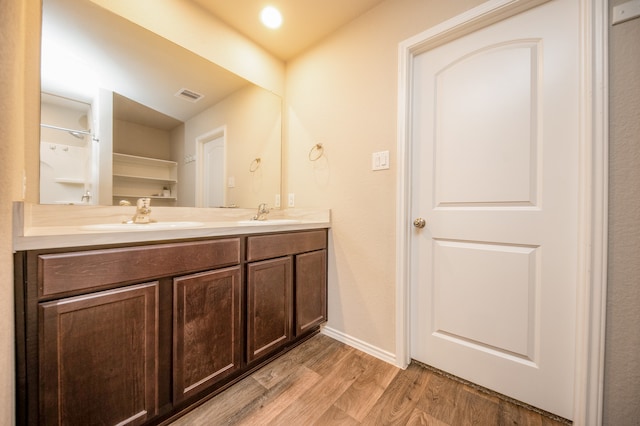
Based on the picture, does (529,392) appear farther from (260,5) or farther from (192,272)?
(260,5)

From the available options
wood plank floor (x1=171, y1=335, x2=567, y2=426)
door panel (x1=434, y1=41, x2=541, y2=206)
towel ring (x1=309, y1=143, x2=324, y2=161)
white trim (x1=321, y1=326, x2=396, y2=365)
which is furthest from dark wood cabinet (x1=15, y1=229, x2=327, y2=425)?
door panel (x1=434, y1=41, x2=541, y2=206)

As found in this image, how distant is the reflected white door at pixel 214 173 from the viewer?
1662 mm

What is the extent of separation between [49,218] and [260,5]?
1.65 meters

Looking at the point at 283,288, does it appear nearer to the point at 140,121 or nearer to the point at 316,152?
the point at 316,152

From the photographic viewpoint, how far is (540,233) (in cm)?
108

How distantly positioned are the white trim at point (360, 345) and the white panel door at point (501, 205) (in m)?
0.16

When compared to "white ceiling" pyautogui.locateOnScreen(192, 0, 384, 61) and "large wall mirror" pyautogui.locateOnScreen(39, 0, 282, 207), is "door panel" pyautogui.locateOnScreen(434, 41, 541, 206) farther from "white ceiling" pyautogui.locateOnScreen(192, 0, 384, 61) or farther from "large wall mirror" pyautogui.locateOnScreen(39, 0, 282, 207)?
"large wall mirror" pyautogui.locateOnScreen(39, 0, 282, 207)

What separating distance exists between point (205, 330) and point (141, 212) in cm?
72

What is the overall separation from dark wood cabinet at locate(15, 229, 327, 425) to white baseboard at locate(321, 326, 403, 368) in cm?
48

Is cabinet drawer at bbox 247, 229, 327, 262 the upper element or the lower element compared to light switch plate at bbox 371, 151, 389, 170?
lower

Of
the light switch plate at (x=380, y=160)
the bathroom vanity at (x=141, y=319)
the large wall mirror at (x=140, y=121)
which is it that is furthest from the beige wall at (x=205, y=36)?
the bathroom vanity at (x=141, y=319)

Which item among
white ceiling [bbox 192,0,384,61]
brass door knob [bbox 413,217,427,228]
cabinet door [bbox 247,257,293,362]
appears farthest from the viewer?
white ceiling [bbox 192,0,384,61]

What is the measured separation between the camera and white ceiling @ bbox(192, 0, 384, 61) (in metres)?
1.50

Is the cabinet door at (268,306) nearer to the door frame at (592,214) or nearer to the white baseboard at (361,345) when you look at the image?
the white baseboard at (361,345)
